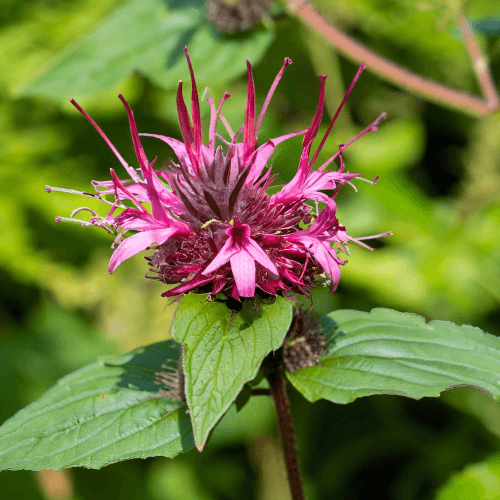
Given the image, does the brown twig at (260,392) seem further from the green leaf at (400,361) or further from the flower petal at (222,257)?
the flower petal at (222,257)

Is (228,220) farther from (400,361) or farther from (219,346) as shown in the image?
(400,361)

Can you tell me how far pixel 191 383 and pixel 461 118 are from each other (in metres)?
2.41

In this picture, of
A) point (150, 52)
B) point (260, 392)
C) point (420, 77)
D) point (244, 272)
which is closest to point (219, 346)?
point (244, 272)

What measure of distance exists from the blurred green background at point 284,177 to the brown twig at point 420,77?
13 centimetres

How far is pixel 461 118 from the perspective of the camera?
2.77 meters

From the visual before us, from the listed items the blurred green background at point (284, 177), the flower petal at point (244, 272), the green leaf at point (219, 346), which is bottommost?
the blurred green background at point (284, 177)

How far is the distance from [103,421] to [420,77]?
1324 millimetres

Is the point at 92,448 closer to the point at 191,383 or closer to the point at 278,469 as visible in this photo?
the point at 191,383

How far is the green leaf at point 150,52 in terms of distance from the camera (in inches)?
70.7

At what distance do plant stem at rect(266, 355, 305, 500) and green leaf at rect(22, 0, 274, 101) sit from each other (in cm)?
103

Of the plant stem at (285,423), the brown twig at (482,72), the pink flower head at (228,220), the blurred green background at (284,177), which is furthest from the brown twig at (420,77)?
the plant stem at (285,423)

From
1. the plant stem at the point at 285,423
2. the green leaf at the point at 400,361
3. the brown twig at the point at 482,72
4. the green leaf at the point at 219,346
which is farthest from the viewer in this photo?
the brown twig at the point at 482,72

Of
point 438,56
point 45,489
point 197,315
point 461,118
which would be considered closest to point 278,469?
point 45,489

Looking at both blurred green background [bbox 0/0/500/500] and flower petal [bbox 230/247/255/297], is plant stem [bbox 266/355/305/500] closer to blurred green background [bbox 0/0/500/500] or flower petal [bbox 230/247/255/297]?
flower petal [bbox 230/247/255/297]
